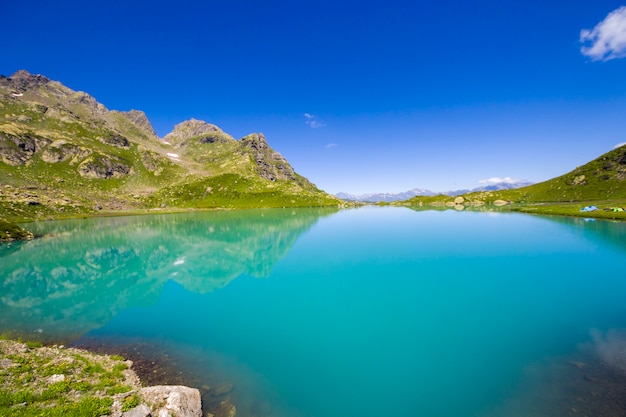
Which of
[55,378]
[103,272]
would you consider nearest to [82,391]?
[55,378]

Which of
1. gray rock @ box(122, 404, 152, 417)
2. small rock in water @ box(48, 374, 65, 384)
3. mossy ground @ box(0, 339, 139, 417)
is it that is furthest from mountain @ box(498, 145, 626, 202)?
small rock in water @ box(48, 374, 65, 384)

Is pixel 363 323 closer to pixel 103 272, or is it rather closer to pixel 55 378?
pixel 55 378

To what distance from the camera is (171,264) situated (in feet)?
141

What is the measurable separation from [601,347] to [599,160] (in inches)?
8184

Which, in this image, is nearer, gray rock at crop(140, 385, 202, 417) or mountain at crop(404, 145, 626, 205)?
gray rock at crop(140, 385, 202, 417)

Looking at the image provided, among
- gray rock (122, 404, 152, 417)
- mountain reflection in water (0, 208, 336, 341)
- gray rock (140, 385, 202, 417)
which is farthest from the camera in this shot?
mountain reflection in water (0, 208, 336, 341)

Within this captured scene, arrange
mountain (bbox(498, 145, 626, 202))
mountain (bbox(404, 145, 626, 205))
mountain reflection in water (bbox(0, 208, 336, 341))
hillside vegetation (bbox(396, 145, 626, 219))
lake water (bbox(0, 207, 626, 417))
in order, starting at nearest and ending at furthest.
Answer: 1. lake water (bbox(0, 207, 626, 417))
2. mountain reflection in water (bbox(0, 208, 336, 341))
3. hillside vegetation (bbox(396, 145, 626, 219))
4. mountain (bbox(404, 145, 626, 205))
5. mountain (bbox(498, 145, 626, 202))

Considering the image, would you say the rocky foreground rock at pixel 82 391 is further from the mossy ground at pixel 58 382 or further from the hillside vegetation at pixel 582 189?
the hillside vegetation at pixel 582 189

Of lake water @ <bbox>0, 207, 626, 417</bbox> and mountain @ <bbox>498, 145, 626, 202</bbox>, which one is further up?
mountain @ <bbox>498, 145, 626, 202</bbox>

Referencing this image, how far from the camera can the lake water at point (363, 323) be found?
514 inches

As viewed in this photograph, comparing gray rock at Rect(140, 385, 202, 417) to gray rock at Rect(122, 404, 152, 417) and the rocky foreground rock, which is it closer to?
the rocky foreground rock

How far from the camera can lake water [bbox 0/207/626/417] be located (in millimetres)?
13047

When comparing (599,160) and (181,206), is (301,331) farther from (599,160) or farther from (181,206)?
(599,160)

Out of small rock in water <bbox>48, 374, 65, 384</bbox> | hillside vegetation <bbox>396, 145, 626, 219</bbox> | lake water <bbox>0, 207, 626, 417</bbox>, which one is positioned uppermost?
hillside vegetation <bbox>396, 145, 626, 219</bbox>
